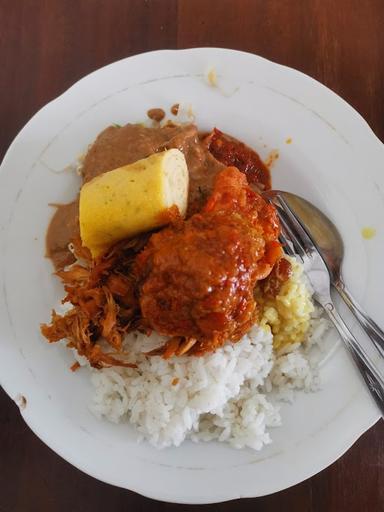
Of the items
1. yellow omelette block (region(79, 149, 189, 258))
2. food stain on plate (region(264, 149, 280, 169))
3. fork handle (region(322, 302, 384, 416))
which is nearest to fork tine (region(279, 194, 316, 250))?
food stain on plate (region(264, 149, 280, 169))

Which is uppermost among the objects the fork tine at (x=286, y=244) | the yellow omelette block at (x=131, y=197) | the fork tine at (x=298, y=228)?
the yellow omelette block at (x=131, y=197)

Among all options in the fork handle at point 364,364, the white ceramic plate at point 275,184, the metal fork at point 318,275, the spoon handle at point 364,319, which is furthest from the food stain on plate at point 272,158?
the fork handle at point 364,364

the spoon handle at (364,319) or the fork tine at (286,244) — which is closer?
the spoon handle at (364,319)

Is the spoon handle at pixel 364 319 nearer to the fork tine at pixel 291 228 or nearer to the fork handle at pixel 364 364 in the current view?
the fork handle at pixel 364 364

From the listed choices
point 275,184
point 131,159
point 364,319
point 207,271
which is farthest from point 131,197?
point 364,319

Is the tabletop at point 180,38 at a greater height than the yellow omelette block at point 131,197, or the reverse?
the tabletop at point 180,38
